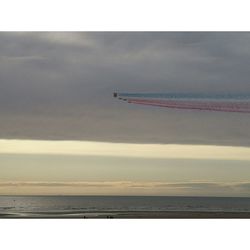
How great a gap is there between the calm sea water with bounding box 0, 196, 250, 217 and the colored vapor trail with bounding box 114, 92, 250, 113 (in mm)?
846

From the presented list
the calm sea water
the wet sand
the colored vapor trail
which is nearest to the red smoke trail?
the colored vapor trail

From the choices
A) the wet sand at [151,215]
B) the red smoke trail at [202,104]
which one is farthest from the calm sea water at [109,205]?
the red smoke trail at [202,104]

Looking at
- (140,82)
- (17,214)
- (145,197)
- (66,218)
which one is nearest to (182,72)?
(140,82)

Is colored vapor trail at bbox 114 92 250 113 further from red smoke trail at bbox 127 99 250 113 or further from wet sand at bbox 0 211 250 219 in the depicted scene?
wet sand at bbox 0 211 250 219

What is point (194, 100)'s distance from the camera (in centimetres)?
489

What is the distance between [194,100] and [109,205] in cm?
128

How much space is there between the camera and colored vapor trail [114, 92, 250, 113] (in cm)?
484

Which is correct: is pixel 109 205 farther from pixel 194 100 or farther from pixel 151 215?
pixel 194 100

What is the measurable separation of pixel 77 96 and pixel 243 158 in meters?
1.66

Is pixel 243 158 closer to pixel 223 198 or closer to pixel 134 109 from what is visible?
pixel 223 198

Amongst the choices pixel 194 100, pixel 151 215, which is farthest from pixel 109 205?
pixel 194 100

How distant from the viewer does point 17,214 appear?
5062 mm

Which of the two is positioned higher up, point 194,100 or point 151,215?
point 194,100

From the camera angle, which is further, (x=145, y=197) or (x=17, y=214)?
(x=17, y=214)
